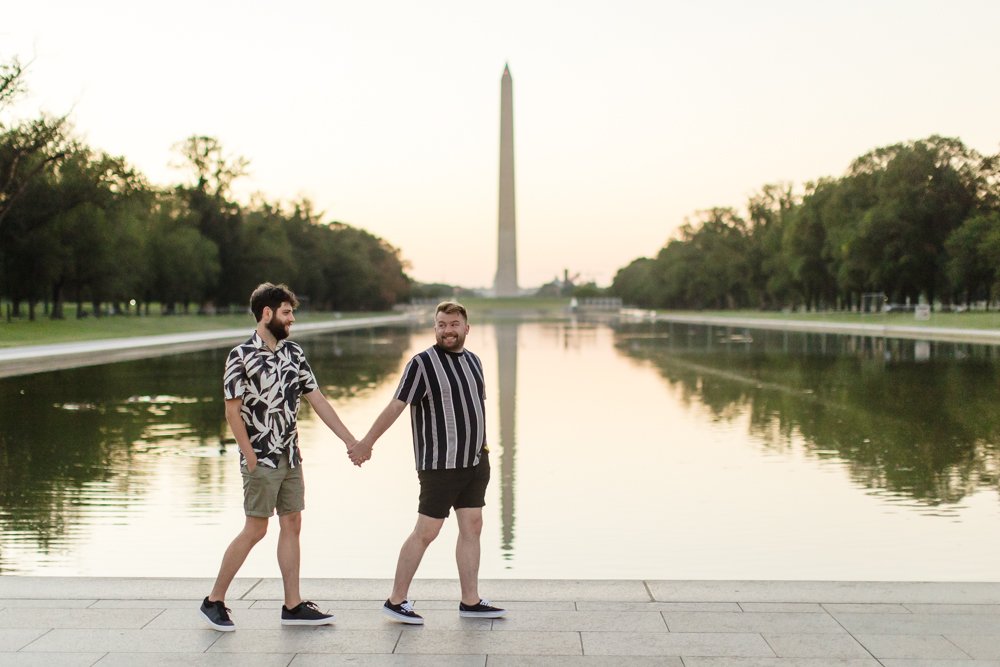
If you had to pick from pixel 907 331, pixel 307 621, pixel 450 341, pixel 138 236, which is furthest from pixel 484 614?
pixel 138 236

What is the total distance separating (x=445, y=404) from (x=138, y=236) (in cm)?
5972

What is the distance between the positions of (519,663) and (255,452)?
151cm

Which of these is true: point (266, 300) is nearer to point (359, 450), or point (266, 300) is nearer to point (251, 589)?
point (359, 450)

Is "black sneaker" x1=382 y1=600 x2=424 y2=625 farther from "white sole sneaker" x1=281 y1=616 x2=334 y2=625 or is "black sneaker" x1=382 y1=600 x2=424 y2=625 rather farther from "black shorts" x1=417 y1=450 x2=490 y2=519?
"black shorts" x1=417 y1=450 x2=490 y2=519

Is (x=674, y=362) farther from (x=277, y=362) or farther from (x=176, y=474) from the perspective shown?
(x=277, y=362)

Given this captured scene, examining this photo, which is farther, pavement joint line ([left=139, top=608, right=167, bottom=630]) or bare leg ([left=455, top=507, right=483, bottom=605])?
bare leg ([left=455, top=507, right=483, bottom=605])

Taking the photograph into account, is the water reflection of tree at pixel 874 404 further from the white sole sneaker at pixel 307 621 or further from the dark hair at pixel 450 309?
the white sole sneaker at pixel 307 621

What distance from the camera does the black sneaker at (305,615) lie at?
4.82m

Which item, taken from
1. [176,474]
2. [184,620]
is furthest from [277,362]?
[176,474]

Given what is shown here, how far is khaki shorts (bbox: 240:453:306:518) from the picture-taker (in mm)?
4934

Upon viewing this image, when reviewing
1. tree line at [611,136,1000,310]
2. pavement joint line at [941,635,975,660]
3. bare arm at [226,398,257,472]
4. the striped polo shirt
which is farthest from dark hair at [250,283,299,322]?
tree line at [611,136,1000,310]

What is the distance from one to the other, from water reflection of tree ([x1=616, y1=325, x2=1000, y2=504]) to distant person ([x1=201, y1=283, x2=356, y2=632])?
5543mm

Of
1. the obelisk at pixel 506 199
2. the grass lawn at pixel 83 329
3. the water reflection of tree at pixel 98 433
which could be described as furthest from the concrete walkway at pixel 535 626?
the obelisk at pixel 506 199

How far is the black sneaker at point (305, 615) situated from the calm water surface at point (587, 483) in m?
A: 1.60
